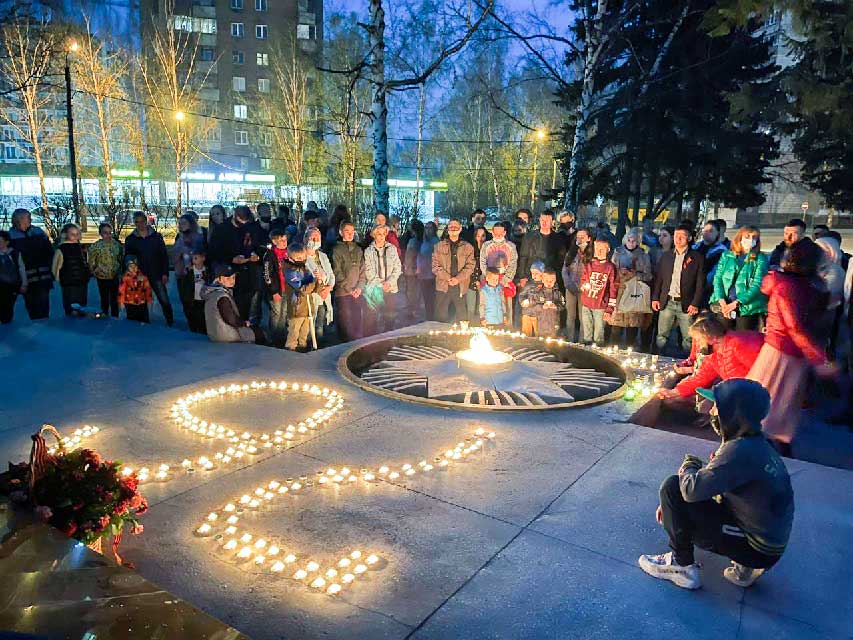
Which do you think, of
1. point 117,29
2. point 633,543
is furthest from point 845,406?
point 117,29

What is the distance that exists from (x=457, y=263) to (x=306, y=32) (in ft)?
163

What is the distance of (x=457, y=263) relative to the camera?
962cm

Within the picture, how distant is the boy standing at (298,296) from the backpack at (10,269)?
4.23m

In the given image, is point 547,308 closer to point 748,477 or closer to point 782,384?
point 782,384

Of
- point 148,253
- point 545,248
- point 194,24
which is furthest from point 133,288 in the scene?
point 194,24

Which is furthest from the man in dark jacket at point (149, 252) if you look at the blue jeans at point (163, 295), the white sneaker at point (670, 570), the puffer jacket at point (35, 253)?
the white sneaker at point (670, 570)

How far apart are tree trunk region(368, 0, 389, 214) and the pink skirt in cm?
1025

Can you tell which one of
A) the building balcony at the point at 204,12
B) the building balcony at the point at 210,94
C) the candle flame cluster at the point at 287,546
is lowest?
the candle flame cluster at the point at 287,546

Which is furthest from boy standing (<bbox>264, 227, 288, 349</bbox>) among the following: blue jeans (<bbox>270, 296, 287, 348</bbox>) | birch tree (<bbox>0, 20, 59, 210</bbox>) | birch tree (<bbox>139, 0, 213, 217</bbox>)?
birch tree (<bbox>139, 0, 213, 217</bbox>)

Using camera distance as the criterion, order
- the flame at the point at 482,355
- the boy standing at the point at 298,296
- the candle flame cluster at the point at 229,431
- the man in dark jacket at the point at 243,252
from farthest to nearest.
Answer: the man in dark jacket at the point at 243,252 < the boy standing at the point at 298,296 < the flame at the point at 482,355 < the candle flame cluster at the point at 229,431

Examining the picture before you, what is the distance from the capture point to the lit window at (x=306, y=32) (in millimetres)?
52031

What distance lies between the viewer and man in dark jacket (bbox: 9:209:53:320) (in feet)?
30.8

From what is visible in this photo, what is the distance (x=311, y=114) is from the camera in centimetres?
4409

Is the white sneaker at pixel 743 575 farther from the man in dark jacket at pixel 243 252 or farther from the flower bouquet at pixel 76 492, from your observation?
the man in dark jacket at pixel 243 252
